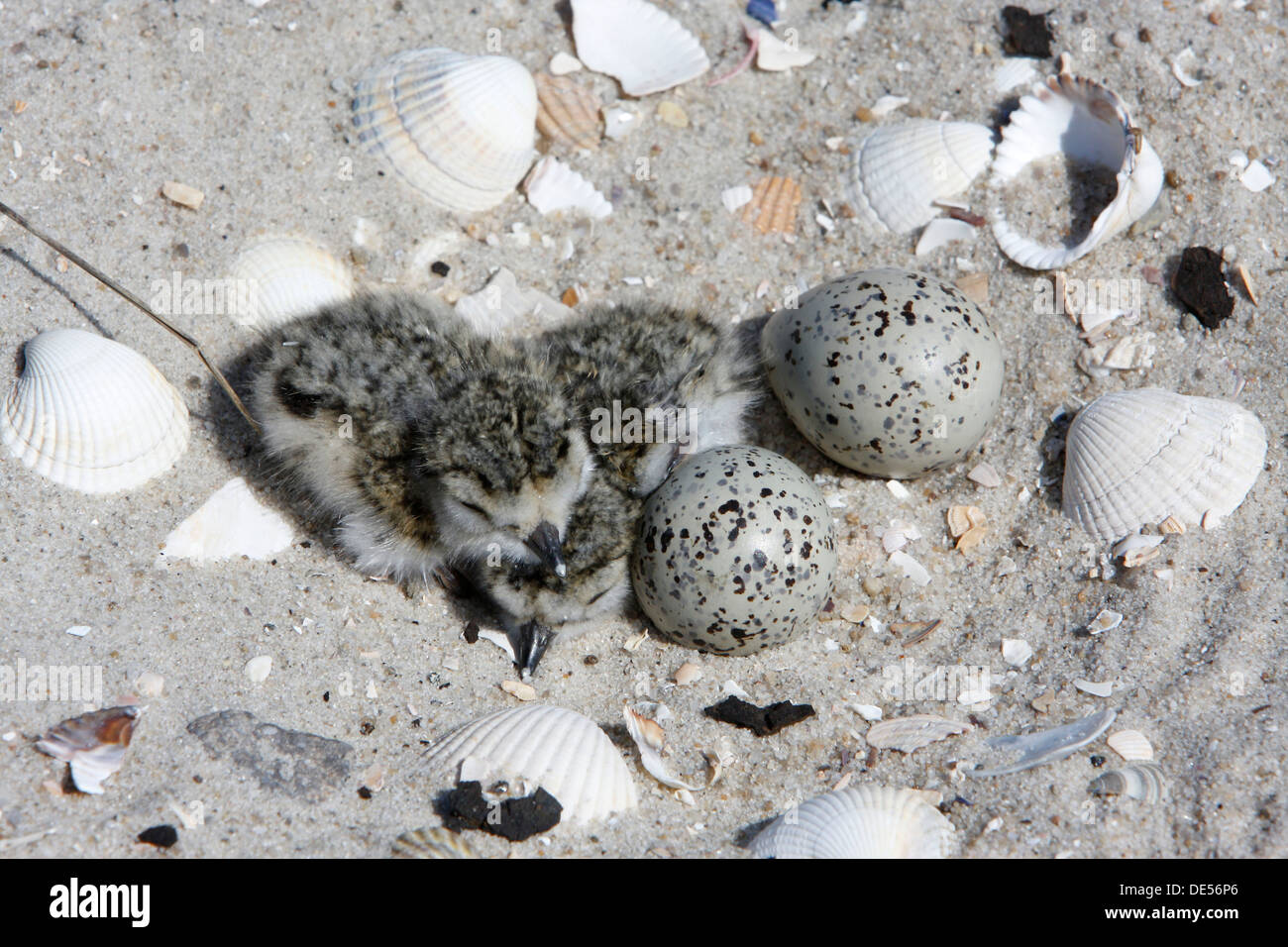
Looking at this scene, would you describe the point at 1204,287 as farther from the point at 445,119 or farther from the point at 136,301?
the point at 136,301

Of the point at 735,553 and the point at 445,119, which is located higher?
the point at 445,119

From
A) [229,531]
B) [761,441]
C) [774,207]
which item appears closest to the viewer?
[229,531]

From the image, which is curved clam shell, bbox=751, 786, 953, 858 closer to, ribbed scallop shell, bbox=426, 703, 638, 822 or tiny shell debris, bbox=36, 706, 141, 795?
ribbed scallop shell, bbox=426, 703, 638, 822

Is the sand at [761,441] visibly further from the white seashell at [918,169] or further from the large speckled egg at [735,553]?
the large speckled egg at [735,553]

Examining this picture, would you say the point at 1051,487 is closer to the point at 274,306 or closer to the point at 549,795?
the point at 549,795

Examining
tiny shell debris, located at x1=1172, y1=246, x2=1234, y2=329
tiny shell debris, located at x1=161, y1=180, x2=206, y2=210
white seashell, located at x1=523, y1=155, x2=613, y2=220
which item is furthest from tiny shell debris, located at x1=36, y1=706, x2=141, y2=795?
tiny shell debris, located at x1=1172, y1=246, x2=1234, y2=329

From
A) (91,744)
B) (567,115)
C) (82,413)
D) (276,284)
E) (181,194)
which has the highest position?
(567,115)

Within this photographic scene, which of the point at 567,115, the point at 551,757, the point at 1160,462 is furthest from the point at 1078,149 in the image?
the point at 551,757
